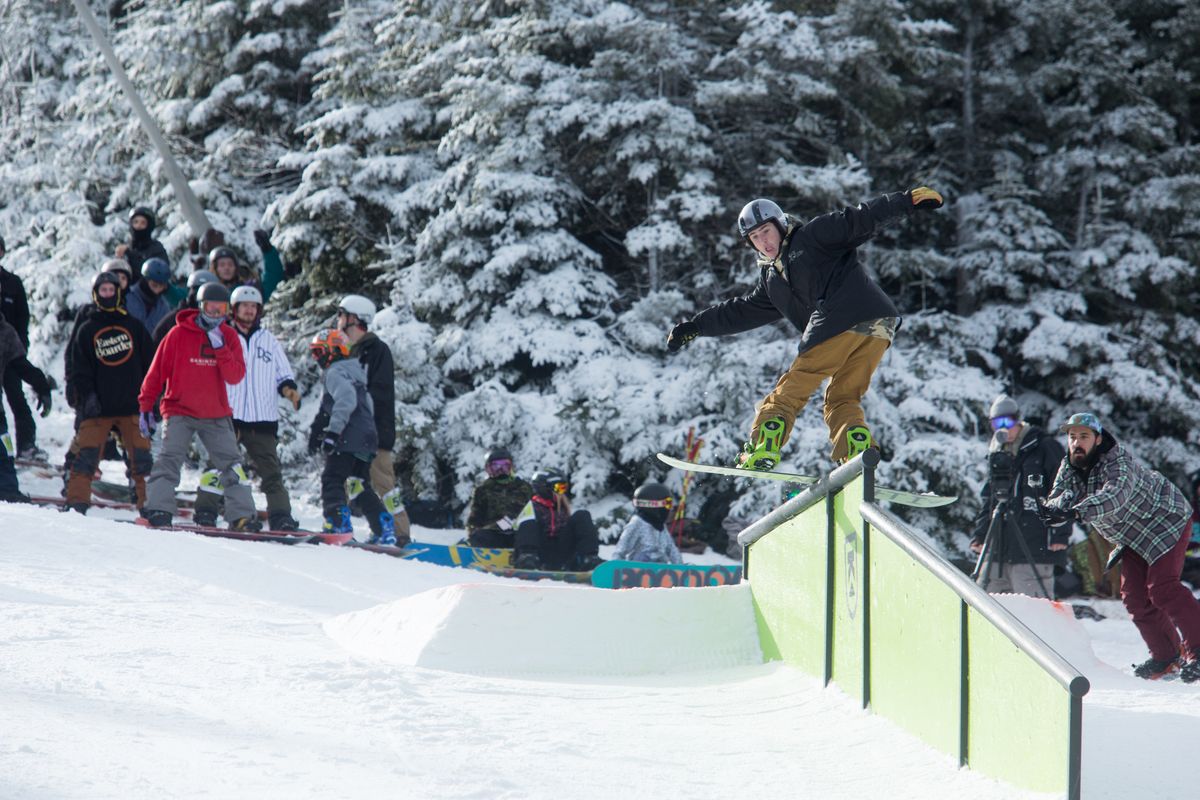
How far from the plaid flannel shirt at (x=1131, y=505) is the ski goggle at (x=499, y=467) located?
4.70m

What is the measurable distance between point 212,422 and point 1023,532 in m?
5.76

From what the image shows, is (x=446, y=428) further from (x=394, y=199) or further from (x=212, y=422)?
(x=212, y=422)

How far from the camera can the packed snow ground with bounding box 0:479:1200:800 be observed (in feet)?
11.8

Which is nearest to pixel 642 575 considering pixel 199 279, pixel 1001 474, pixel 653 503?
pixel 653 503

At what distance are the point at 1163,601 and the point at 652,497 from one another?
3.75 metres

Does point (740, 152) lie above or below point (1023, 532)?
above

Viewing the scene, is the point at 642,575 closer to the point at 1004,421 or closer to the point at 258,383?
the point at 1004,421

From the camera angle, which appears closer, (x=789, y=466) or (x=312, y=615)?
(x=312, y=615)

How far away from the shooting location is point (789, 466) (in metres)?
12.3

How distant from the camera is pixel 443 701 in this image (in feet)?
14.8

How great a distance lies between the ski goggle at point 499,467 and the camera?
32.6ft

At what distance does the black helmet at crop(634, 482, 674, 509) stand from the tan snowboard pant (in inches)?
123

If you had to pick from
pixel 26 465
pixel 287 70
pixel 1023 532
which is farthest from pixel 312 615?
pixel 287 70

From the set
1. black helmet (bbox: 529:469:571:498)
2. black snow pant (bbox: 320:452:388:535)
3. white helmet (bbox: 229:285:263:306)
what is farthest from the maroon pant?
white helmet (bbox: 229:285:263:306)
